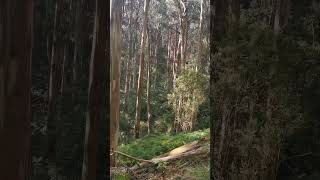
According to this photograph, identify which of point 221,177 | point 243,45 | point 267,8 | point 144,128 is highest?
point 267,8

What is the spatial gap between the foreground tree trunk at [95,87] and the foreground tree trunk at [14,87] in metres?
3.48

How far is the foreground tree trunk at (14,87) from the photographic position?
227 cm

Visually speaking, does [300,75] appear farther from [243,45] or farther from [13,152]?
[13,152]

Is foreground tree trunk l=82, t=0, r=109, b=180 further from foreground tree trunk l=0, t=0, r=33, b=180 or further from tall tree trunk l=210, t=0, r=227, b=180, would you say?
foreground tree trunk l=0, t=0, r=33, b=180

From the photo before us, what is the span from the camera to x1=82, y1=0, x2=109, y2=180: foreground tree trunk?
5871mm

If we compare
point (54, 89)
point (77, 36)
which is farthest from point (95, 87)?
point (77, 36)

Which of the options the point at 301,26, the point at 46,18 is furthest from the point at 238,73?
the point at 46,18

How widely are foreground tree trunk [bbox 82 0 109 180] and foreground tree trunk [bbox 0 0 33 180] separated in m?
3.48

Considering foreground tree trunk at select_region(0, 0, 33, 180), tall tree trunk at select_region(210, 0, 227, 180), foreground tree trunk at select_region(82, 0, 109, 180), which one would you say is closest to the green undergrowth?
foreground tree trunk at select_region(82, 0, 109, 180)

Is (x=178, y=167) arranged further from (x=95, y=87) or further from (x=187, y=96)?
(x=187, y=96)

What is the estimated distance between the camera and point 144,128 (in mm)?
21422

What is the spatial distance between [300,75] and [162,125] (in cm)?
1594

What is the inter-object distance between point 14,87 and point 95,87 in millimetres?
3576

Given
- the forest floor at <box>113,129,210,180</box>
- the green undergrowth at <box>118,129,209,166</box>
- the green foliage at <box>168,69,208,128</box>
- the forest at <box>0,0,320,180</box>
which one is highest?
the forest at <box>0,0,320,180</box>
